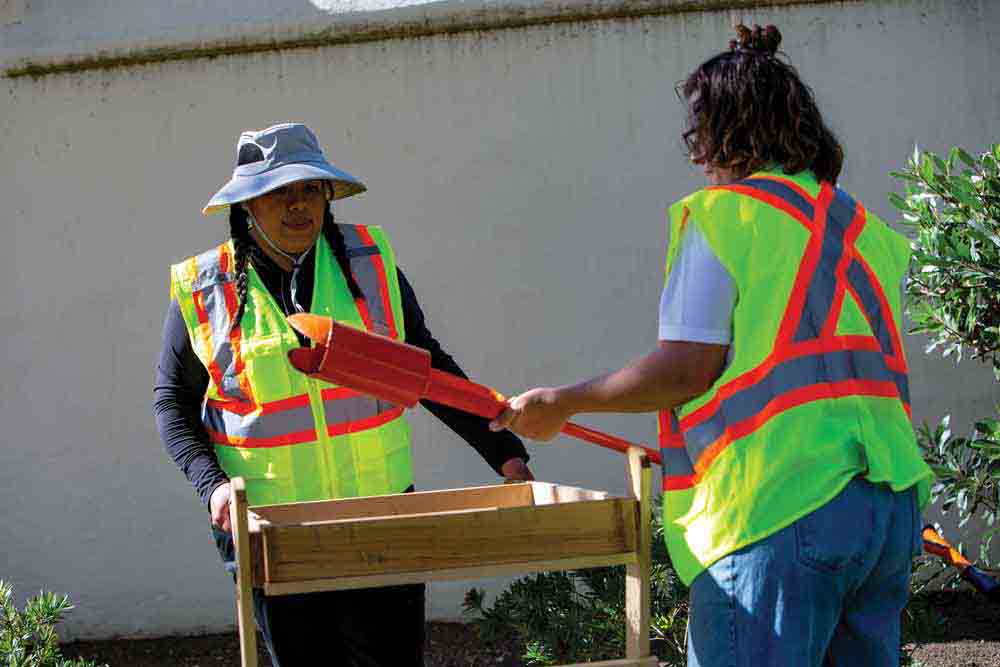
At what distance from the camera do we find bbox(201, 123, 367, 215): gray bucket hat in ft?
10.9

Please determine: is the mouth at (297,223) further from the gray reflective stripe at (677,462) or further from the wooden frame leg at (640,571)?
the gray reflective stripe at (677,462)

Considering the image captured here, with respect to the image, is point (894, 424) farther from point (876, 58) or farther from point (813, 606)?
point (876, 58)

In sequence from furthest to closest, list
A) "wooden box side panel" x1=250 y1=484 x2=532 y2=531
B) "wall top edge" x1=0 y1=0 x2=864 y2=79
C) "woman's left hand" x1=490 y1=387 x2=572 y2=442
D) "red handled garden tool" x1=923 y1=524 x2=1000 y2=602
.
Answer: "wall top edge" x1=0 y1=0 x2=864 y2=79 → "red handled garden tool" x1=923 y1=524 x2=1000 y2=602 → "wooden box side panel" x1=250 y1=484 x2=532 y2=531 → "woman's left hand" x1=490 y1=387 x2=572 y2=442

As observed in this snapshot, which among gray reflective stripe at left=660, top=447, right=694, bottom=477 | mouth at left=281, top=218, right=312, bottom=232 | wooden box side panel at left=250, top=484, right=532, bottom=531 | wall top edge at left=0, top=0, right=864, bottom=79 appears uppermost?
wall top edge at left=0, top=0, right=864, bottom=79

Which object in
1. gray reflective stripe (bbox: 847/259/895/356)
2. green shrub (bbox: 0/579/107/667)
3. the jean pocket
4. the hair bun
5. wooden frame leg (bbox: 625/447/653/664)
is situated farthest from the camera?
green shrub (bbox: 0/579/107/667)

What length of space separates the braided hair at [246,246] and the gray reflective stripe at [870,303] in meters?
1.34

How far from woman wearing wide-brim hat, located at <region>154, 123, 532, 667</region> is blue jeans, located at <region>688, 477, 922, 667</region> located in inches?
40.9

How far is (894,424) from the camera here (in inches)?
99.0

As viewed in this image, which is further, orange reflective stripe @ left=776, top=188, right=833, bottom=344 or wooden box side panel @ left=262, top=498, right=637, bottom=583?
wooden box side panel @ left=262, top=498, right=637, bottom=583

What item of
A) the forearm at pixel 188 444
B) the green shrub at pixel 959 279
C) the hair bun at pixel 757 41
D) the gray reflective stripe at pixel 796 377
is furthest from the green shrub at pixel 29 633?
the green shrub at pixel 959 279

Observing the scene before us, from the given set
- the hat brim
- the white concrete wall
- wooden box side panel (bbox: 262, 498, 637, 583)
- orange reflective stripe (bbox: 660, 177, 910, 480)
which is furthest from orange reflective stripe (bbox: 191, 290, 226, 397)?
the white concrete wall

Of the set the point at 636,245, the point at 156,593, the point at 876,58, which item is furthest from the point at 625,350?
the point at 156,593

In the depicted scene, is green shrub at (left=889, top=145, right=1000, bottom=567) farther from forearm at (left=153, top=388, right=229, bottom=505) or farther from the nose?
forearm at (left=153, top=388, right=229, bottom=505)

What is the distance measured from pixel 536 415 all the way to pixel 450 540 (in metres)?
0.29
